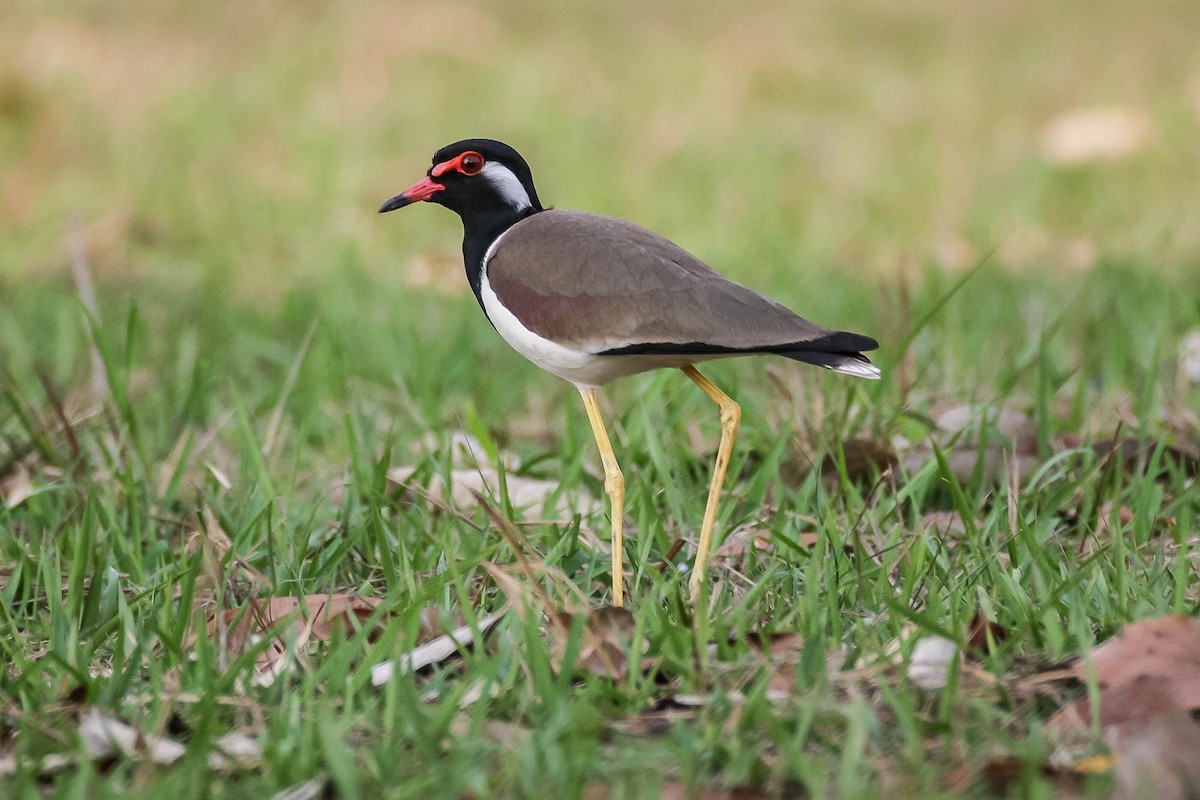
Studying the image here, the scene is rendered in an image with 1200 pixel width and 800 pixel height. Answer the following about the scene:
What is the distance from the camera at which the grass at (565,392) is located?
92.6 inches

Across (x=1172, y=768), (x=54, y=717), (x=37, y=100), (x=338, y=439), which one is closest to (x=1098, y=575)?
(x=1172, y=768)

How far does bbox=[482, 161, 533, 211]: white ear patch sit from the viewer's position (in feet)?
10.2

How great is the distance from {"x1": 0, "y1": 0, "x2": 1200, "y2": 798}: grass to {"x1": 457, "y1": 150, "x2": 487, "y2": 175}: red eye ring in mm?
714

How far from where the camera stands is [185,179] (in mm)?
7758

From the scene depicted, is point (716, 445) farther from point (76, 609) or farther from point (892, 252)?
point (892, 252)

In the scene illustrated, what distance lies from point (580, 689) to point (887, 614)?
25.1 inches

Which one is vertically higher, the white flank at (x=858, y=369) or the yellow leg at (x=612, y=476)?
the white flank at (x=858, y=369)

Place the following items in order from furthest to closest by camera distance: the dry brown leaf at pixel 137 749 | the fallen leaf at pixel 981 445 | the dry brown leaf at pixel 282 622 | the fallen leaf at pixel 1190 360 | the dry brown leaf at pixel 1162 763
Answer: the fallen leaf at pixel 1190 360 → the fallen leaf at pixel 981 445 → the dry brown leaf at pixel 282 622 → the dry brown leaf at pixel 137 749 → the dry brown leaf at pixel 1162 763

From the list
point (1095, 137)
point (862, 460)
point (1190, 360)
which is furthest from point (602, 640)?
point (1095, 137)

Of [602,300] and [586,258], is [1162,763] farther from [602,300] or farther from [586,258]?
[586,258]

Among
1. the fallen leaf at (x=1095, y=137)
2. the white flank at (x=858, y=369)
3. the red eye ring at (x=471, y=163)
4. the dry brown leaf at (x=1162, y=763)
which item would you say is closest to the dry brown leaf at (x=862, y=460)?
the white flank at (x=858, y=369)

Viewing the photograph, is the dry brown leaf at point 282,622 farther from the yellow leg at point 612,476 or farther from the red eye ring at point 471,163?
the red eye ring at point 471,163

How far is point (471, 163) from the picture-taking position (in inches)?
122

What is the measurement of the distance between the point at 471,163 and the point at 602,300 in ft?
1.57
